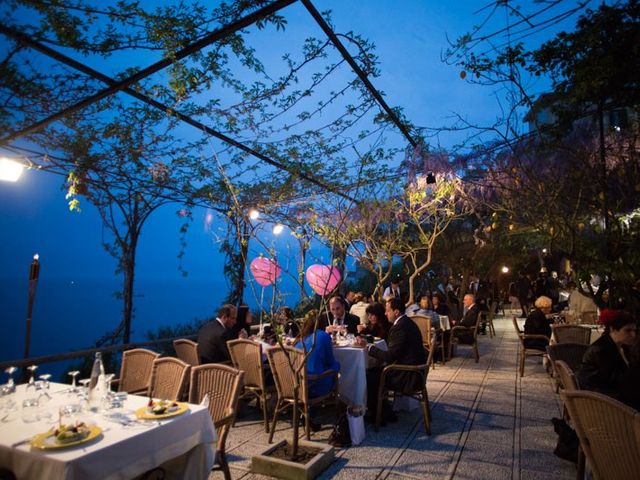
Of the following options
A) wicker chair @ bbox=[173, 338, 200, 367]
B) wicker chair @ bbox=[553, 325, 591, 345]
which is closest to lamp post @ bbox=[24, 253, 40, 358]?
wicker chair @ bbox=[173, 338, 200, 367]

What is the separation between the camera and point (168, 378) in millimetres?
3424

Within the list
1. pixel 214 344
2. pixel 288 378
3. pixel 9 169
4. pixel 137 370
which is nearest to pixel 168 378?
pixel 137 370

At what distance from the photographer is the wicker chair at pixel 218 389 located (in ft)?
9.51

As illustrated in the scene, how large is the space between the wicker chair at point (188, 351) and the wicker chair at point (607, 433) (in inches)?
146

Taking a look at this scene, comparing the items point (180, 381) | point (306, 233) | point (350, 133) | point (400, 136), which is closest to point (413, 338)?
point (306, 233)

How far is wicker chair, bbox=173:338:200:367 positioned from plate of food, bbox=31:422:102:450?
2.50 metres

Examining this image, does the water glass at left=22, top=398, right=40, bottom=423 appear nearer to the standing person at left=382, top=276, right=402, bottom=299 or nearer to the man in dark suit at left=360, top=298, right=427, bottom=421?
the man in dark suit at left=360, top=298, right=427, bottom=421

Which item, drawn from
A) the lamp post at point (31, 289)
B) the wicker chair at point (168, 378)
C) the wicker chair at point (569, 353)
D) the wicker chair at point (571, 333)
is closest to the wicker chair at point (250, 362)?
the wicker chair at point (168, 378)

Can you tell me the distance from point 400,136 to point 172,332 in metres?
6.49

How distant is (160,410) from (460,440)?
111 inches

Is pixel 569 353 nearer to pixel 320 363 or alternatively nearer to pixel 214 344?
pixel 320 363

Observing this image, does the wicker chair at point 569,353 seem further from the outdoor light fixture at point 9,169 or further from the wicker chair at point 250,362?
the outdoor light fixture at point 9,169

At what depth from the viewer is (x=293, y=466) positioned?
310 centimetres

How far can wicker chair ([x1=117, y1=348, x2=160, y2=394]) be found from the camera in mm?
3902
